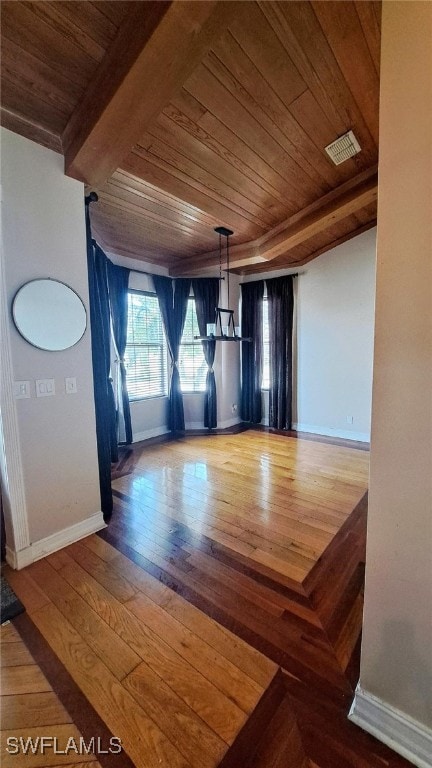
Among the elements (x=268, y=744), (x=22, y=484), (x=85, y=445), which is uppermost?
(x=85, y=445)

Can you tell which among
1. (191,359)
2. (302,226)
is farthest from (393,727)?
(191,359)

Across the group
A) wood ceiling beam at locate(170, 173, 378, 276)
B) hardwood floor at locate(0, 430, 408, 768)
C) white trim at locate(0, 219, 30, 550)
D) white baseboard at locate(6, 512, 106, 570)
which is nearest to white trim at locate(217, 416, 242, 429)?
hardwood floor at locate(0, 430, 408, 768)

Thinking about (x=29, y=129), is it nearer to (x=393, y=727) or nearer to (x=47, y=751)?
(x=47, y=751)

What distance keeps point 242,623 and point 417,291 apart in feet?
5.58

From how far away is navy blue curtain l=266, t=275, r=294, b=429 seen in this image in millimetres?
4832

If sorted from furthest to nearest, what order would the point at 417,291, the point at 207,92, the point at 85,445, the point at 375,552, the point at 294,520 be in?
1. the point at 294,520
2. the point at 85,445
3. the point at 207,92
4. the point at 375,552
5. the point at 417,291

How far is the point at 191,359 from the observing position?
504 centimetres

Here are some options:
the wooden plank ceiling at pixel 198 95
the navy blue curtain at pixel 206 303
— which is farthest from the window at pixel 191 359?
the wooden plank ceiling at pixel 198 95

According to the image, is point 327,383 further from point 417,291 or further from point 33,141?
point 33,141

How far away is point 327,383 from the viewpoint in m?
4.64

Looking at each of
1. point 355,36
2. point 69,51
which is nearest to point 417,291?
point 355,36

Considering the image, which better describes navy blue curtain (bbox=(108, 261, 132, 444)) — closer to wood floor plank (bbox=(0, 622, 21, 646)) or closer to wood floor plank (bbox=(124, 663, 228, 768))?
wood floor plank (bbox=(0, 622, 21, 646))

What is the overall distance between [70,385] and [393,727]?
7.71 ft

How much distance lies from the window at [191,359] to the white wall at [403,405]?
162 inches
